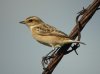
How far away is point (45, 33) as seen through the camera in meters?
8.23

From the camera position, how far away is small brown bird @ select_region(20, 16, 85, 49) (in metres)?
6.83

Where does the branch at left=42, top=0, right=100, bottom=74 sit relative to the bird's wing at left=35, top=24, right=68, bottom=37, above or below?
above

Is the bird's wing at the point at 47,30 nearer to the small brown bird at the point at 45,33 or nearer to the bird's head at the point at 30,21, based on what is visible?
the small brown bird at the point at 45,33

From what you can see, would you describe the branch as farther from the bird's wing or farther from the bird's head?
the bird's head

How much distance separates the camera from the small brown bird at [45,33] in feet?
22.4

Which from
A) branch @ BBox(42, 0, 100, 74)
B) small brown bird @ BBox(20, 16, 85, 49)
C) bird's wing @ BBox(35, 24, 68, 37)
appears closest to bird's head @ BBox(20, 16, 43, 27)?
small brown bird @ BBox(20, 16, 85, 49)

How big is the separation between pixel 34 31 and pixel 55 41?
1.99 meters

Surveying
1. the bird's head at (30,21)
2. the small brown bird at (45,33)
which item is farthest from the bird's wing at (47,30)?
the bird's head at (30,21)

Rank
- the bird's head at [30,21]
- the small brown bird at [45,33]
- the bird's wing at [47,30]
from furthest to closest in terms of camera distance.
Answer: the bird's head at [30,21]
the bird's wing at [47,30]
the small brown bird at [45,33]

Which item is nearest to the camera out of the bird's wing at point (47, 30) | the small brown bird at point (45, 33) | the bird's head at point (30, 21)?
the small brown bird at point (45, 33)

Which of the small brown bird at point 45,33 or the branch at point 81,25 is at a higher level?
the branch at point 81,25

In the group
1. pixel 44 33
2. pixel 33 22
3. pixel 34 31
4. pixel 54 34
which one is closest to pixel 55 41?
pixel 54 34

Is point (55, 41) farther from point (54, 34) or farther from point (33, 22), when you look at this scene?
point (33, 22)

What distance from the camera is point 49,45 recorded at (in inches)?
296
